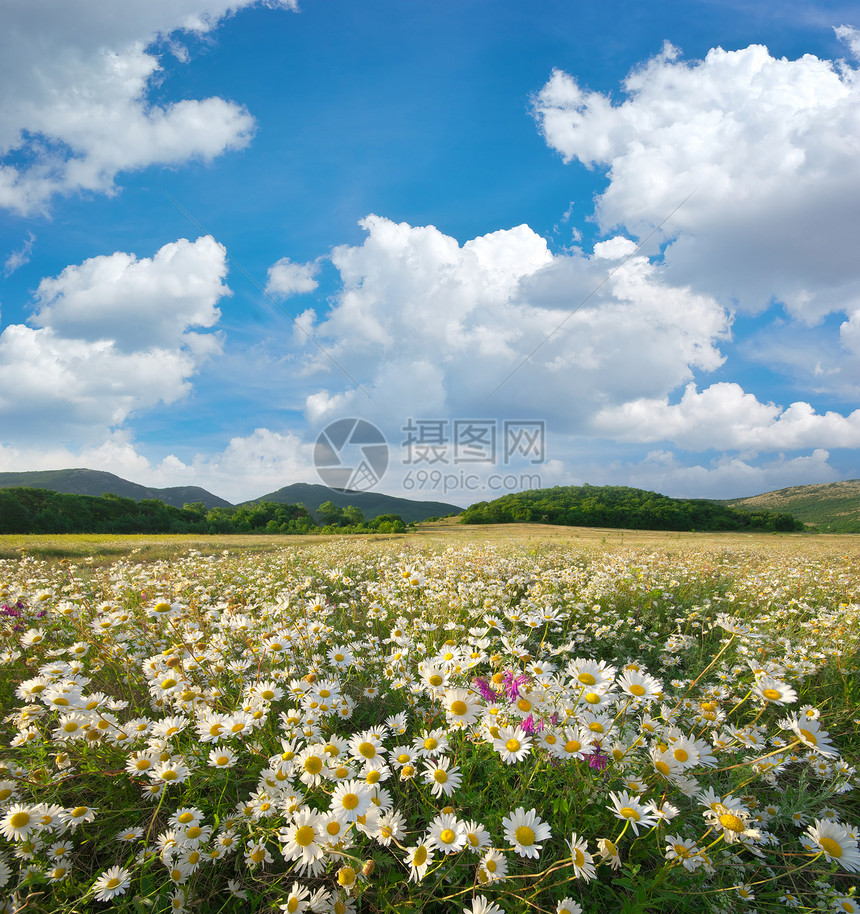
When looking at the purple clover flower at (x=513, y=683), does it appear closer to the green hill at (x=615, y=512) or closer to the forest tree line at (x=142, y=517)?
the forest tree line at (x=142, y=517)

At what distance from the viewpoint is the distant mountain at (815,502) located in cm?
9406

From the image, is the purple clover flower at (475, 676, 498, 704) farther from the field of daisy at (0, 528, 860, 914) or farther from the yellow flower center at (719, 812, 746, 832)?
the yellow flower center at (719, 812, 746, 832)

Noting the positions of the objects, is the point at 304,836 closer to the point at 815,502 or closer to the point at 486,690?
the point at 486,690

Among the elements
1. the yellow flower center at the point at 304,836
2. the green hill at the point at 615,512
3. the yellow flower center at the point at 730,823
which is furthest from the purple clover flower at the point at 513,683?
the green hill at the point at 615,512

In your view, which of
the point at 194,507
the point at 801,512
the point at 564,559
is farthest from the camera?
the point at 801,512

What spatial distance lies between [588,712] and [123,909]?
242 cm

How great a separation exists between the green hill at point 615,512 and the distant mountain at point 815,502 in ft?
87.2

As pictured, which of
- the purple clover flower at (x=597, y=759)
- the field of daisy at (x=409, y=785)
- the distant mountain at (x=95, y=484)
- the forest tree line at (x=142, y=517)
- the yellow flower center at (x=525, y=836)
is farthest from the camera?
the distant mountain at (x=95, y=484)

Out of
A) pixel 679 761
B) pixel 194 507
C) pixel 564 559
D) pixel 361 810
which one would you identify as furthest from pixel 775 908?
pixel 194 507

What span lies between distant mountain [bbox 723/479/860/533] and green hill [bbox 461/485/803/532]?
26.6 m

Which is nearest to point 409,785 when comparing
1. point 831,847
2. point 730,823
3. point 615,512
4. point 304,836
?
point 304,836

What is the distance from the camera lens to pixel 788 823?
275 cm

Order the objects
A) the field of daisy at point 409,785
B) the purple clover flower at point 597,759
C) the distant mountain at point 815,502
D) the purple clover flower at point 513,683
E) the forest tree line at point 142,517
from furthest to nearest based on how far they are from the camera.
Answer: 1. the distant mountain at point 815,502
2. the forest tree line at point 142,517
3. the purple clover flower at point 513,683
4. the purple clover flower at point 597,759
5. the field of daisy at point 409,785

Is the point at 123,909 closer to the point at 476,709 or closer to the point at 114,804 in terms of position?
the point at 114,804
